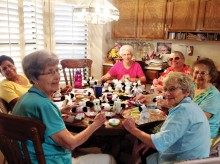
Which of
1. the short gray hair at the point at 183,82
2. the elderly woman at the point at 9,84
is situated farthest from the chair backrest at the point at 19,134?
the elderly woman at the point at 9,84

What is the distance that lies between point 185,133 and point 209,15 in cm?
279

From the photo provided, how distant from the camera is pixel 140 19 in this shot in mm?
4117

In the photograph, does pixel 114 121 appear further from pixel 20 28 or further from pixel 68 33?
pixel 68 33

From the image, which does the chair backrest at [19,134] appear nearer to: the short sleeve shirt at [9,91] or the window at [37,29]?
the short sleeve shirt at [9,91]

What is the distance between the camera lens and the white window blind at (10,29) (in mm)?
2748

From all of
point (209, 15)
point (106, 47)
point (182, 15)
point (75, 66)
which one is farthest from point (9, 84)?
point (209, 15)

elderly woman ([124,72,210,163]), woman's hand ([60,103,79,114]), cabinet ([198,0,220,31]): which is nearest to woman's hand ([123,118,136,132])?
elderly woman ([124,72,210,163])

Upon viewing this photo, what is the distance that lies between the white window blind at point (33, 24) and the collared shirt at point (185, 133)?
2.60 meters

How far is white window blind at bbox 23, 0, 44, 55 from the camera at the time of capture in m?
3.14

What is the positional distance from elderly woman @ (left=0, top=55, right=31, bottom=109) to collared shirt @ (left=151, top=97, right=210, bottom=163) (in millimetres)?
1451

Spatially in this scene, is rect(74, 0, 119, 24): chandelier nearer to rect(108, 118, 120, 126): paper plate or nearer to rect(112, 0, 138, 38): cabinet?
rect(108, 118, 120, 126): paper plate

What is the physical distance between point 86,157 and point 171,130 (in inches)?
26.9

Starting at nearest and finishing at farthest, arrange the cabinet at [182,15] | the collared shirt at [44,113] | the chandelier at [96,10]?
the collared shirt at [44,113] → the chandelier at [96,10] → the cabinet at [182,15]

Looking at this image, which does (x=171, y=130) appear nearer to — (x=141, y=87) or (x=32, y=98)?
(x=32, y=98)
